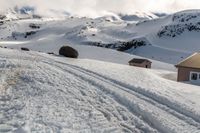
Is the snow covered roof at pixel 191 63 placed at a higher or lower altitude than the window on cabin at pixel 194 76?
higher

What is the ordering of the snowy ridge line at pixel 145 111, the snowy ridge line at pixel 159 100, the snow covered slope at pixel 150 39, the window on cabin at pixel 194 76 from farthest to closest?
the snow covered slope at pixel 150 39
the window on cabin at pixel 194 76
the snowy ridge line at pixel 159 100
the snowy ridge line at pixel 145 111

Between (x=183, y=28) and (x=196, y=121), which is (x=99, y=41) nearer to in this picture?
(x=183, y=28)

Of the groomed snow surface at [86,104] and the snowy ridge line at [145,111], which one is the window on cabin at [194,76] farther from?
the snowy ridge line at [145,111]

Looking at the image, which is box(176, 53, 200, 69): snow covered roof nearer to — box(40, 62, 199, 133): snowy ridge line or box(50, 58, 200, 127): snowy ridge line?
box(50, 58, 200, 127): snowy ridge line

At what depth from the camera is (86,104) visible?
19688 mm

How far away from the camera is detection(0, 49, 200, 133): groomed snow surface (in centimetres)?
1673

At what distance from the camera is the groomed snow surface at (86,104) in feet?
54.9

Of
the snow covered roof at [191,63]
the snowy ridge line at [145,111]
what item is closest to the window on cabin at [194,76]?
the snow covered roof at [191,63]

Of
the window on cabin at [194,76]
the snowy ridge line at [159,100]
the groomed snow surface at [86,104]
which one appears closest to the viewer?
the groomed snow surface at [86,104]

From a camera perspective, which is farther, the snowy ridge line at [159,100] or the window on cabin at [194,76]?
the window on cabin at [194,76]

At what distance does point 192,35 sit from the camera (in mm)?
123438

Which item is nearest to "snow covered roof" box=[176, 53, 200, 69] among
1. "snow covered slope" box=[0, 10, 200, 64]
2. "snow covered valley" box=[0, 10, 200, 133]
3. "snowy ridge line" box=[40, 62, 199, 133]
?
"snow covered valley" box=[0, 10, 200, 133]

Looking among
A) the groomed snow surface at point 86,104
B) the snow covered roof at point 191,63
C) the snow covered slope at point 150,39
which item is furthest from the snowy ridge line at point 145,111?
the snow covered slope at point 150,39

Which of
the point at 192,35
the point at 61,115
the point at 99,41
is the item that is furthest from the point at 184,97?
the point at 99,41
